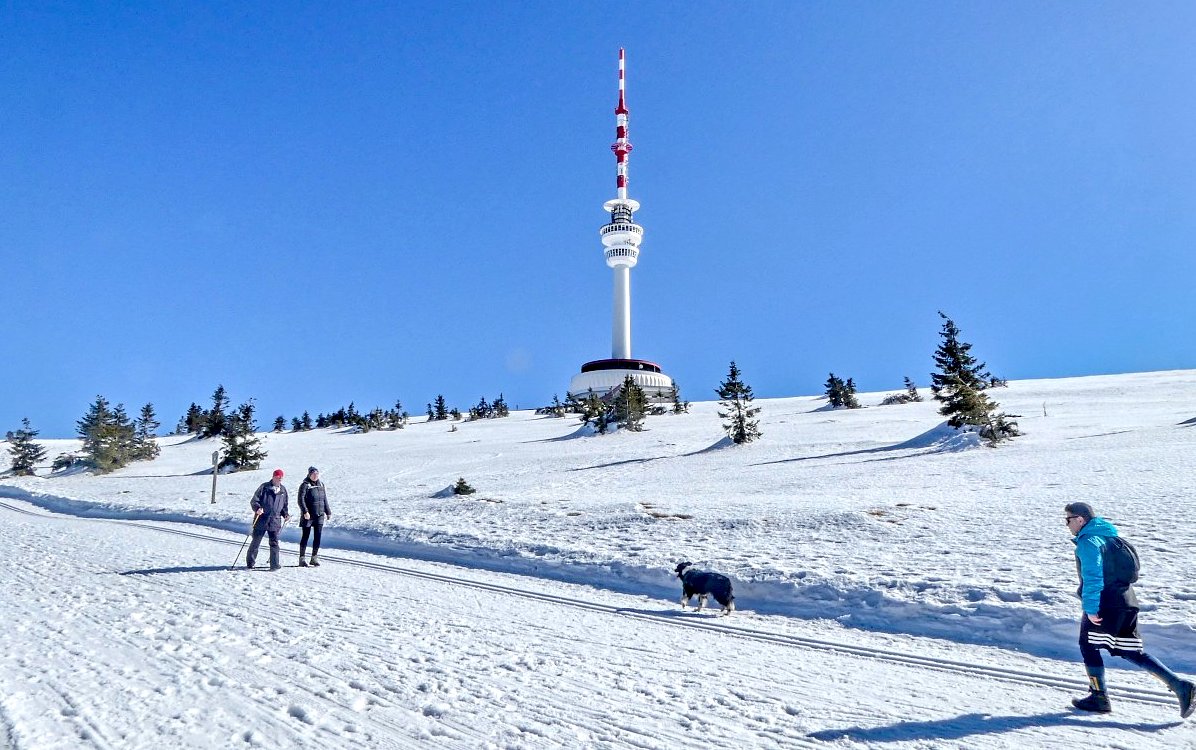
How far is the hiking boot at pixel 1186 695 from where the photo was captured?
16.8ft

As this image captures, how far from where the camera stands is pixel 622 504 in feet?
58.6

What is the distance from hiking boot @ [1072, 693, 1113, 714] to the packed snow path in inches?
3.5

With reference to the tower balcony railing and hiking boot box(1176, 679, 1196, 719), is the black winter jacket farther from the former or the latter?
the tower balcony railing

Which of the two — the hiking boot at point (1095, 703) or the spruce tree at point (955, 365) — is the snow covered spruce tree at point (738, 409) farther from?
the hiking boot at point (1095, 703)

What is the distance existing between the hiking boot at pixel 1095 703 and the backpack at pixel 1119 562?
0.99 meters

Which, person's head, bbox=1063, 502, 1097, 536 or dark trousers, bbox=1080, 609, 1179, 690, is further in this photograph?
person's head, bbox=1063, 502, 1097, 536

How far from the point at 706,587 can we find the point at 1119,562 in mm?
5141

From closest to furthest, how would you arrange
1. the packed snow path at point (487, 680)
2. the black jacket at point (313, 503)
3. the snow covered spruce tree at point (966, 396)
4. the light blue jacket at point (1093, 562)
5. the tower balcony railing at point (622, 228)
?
the packed snow path at point (487, 680) < the light blue jacket at point (1093, 562) < the black jacket at point (313, 503) < the snow covered spruce tree at point (966, 396) < the tower balcony railing at point (622, 228)

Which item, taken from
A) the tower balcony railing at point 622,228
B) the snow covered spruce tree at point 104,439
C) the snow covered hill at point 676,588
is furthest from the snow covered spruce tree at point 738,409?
the tower balcony railing at point 622,228

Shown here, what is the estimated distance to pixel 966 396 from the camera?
→ 85.0 feet

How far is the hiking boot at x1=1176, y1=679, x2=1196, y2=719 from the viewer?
5.11m

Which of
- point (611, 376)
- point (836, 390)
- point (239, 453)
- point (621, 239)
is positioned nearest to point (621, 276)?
point (621, 239)

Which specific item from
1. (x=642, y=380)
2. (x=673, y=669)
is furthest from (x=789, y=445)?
(x=642, y=380)

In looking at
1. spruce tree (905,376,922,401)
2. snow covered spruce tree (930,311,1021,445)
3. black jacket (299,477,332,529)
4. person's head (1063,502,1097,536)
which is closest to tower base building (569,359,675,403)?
spruce tree (905,376,922,401)
